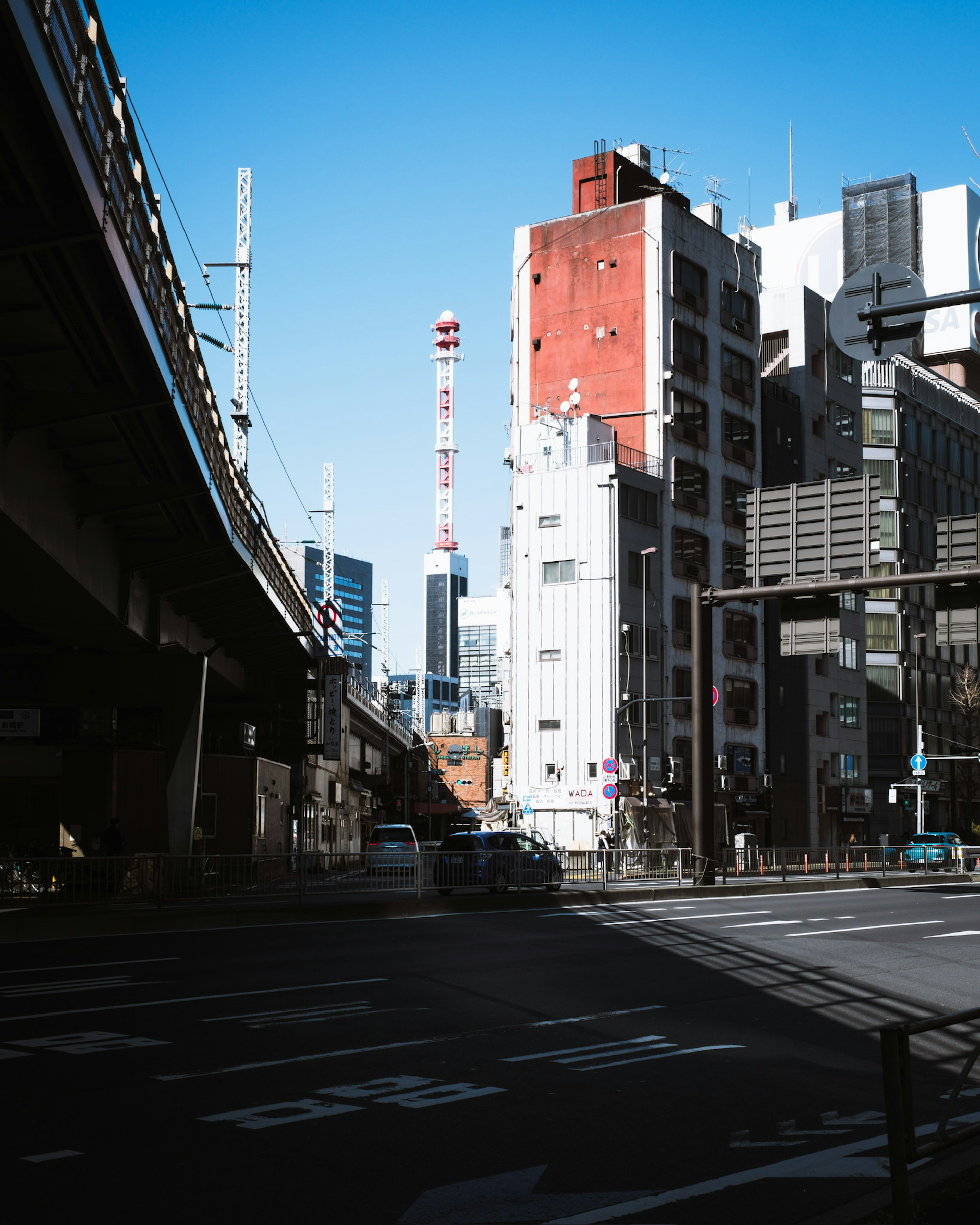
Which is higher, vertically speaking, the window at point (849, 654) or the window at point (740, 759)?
the window at point (849, 654)

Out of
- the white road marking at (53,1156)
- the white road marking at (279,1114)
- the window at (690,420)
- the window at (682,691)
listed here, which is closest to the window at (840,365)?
the window at (690,420)

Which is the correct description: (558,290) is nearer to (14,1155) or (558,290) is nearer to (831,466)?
(831,466)

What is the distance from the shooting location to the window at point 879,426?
3334 inches

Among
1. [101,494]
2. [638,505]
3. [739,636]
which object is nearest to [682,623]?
[739,636]

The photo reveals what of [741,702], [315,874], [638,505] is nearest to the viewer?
[315,874]

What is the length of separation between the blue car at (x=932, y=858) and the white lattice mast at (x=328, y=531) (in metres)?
78.9

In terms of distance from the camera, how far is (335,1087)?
28.3 ft

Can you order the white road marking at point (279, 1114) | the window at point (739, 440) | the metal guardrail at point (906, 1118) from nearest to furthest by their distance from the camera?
the metal guardrail at point (906, 1118) → the white road marking at point (279, 1114) → the window at point (739, 440)

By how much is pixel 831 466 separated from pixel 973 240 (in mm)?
44988

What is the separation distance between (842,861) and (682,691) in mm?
22530

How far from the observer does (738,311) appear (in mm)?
72188

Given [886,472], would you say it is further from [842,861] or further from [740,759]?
[842,861]

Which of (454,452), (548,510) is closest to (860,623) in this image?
(548,510)

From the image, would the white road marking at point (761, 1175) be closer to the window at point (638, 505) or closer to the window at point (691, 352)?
the window at point (638, 505)
